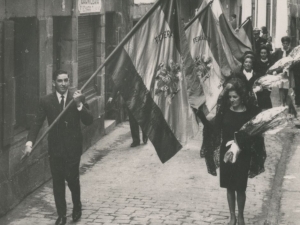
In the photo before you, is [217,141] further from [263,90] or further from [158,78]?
[263,90]

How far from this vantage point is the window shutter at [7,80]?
973 centimetres

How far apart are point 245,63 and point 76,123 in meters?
4.88

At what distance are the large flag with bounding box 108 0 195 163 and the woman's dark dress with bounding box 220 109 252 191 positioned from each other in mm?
463

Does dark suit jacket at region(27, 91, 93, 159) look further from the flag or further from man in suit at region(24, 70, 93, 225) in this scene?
the flag

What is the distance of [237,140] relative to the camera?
869 cm

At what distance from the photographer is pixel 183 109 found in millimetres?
9039

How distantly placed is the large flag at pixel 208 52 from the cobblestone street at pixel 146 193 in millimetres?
1269

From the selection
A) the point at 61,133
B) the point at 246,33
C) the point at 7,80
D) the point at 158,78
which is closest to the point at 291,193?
the point at 158,78

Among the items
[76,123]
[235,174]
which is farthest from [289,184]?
[76,123]

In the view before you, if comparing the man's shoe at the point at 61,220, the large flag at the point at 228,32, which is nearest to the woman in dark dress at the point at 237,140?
the man's shoe at the point at 61,220

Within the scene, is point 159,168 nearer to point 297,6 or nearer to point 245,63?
point 245,63

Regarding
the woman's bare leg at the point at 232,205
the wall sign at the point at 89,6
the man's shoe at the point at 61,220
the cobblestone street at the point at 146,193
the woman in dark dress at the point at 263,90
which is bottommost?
the cobblestone street at the point at 146,193

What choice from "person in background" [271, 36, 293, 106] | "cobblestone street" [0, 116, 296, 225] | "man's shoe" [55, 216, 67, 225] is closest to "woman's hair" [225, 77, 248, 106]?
"cobblestone street" [0, 116, 296, 225]

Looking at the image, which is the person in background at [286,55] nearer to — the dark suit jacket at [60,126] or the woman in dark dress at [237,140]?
the woman in dark dress at [237,140]
